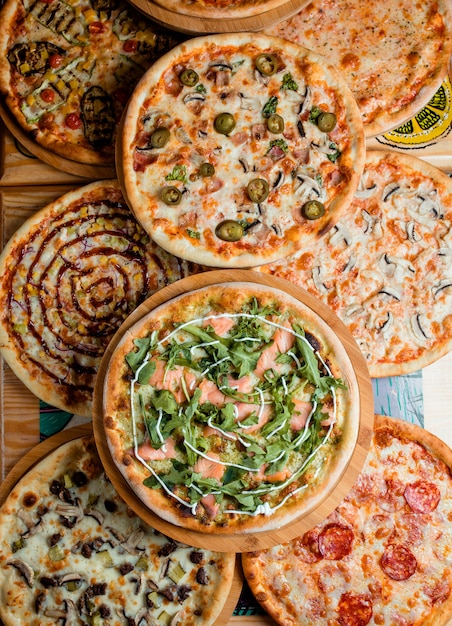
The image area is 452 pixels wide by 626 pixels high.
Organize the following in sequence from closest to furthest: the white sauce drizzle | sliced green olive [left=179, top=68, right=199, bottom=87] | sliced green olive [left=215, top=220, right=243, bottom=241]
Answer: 1. the white sauce drizzle
2. sliced green olive [left=215, top=220, right=243, bottom=241]
3. sliced green olive [left=179, top=68, right=199, bottom=87]

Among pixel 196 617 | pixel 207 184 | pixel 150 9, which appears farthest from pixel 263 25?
pixel 196 617

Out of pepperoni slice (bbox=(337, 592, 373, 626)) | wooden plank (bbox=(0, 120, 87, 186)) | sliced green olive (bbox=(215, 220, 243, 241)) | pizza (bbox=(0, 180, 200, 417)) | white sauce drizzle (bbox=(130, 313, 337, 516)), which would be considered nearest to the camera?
white sauce drizzle (bbox=(130, 313, 337, 516))

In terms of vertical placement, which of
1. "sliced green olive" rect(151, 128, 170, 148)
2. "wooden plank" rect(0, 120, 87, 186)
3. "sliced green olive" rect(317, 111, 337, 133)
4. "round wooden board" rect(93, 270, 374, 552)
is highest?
"sliced green olive" rect(317, 111, 337, 133)

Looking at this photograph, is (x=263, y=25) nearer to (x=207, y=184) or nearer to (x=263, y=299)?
(x=207, y=184)


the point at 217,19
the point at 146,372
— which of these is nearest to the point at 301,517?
the point at 146,372

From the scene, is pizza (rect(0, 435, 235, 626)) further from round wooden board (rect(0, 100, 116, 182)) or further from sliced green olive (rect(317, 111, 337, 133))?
sliced green olive (rect(317, 111, 337, 133))

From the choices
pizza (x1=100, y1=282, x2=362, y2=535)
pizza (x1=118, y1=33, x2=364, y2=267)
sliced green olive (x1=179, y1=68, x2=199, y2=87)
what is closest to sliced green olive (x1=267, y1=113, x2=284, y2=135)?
pizza (x1=118, y1=33, x2=364, y2=267)

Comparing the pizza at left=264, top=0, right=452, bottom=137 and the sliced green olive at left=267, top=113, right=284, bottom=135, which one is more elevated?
the pizza at left=264, top=0, right=452, bottom=137
